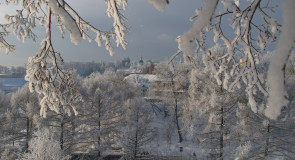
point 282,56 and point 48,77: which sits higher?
point 282,56

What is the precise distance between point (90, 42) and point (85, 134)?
400 inches

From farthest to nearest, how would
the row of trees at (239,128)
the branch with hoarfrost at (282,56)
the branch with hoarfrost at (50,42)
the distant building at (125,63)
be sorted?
the distant building at (125,63) → the row of trees at (239,128) → the branch with hoarfrost at (50,42) → the branch with hoarfrost at (282,56)

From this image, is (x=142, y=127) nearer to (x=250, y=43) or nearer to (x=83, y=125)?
(x=83, y=125)

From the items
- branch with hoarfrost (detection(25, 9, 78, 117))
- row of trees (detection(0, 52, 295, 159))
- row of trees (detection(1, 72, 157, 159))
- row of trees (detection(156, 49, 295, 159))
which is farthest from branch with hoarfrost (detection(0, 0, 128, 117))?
row of trees (detection(1, 72, 157, 159))

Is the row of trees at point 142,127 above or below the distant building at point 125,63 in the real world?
below

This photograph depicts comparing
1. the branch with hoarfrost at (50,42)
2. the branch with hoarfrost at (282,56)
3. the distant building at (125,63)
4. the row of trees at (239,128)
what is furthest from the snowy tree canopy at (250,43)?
the distant building at (125,63)

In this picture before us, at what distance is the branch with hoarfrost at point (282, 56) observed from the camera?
2.63 ft

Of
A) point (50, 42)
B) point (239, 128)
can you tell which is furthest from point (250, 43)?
point (239, 128)

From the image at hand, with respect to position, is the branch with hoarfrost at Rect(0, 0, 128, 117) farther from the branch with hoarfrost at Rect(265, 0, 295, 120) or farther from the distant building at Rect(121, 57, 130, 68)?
the distant building at Rect(121, 57, 130, 68)

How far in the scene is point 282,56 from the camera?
814mm

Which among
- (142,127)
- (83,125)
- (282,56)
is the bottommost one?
(83,125)

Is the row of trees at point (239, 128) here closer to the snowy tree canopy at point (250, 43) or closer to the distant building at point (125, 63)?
the snowy tree canopy at point (250, 43)

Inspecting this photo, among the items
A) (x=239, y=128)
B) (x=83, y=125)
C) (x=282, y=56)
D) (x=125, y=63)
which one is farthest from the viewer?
(x=125, y=63)

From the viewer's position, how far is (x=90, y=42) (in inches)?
116
